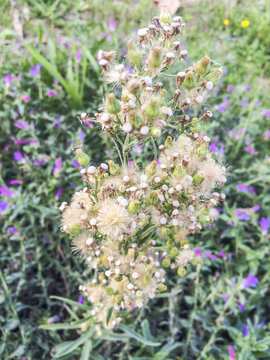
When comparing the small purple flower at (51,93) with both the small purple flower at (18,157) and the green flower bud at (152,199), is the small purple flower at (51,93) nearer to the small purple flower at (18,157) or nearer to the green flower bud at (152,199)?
the small purple flower at (18,157)

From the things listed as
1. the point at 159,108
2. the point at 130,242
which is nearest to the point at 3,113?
the point at 130,242

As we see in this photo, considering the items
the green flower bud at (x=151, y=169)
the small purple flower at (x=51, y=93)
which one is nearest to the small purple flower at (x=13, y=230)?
the small purple flower at (x=51, y=93)

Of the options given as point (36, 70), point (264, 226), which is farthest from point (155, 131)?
point (36, 70)

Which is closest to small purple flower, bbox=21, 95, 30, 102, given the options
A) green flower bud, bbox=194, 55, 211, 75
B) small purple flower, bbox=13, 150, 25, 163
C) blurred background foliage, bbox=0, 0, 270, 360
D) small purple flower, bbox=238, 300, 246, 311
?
blurred background foliage, bbox=0, 0, 270, 360

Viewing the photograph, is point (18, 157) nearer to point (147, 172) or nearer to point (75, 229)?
point (75, 229)

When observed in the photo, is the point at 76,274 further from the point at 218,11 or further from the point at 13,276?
the point at 218,11

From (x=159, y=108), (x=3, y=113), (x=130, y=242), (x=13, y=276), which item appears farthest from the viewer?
(x=3, y=113)

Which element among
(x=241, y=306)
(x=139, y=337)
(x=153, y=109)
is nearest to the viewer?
(x=153, y=109)
